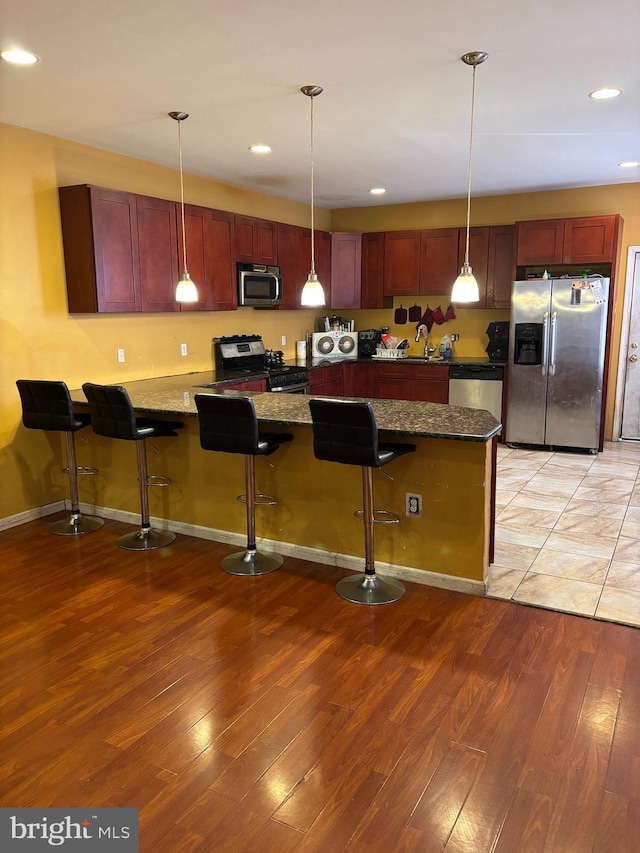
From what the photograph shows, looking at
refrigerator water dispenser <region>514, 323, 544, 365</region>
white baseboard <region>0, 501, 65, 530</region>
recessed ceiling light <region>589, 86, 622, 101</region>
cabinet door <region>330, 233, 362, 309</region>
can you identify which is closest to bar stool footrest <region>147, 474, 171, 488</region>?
white baseboard <region>0, 501, 65, 530</region>

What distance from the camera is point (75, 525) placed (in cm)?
414

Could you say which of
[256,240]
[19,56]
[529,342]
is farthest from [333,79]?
[529,342]

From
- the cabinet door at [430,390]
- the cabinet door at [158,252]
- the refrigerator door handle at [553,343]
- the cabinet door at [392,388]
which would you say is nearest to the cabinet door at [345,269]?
the cabinet door at [392,388]

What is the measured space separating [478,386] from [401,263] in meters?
1.69

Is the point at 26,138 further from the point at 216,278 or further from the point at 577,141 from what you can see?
the point at 577,141

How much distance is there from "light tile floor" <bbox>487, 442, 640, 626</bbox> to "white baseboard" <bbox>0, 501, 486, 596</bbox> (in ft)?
0.74

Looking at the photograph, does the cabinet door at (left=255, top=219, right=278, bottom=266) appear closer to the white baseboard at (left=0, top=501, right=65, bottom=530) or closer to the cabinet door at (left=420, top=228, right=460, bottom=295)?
the cabinet door at (left=420, top=228, right=460, bottom=295)

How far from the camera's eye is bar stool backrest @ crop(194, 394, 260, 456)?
3.22 metres

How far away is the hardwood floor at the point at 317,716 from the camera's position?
178 centimetres

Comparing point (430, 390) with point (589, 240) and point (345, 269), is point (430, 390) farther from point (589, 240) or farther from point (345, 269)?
point (589, 240)

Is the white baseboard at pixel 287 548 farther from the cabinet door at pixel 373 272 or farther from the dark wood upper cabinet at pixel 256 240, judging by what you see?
the cabinet door at pixel 373 272

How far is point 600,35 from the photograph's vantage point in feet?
8.60

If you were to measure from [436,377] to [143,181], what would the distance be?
11.4 ft

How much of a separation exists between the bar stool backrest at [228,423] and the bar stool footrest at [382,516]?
645 millimetres
